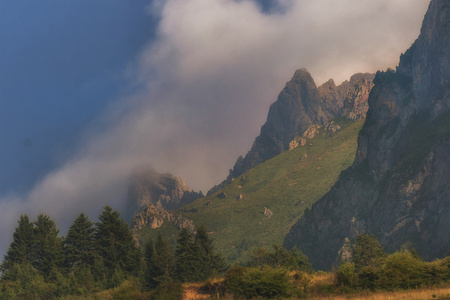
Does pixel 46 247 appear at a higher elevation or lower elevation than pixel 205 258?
higher

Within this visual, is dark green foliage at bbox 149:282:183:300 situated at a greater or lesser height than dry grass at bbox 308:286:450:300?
greater

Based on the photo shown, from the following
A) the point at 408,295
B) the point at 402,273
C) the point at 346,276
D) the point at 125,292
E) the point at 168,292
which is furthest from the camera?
the point at 125,292

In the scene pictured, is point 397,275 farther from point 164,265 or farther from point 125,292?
point 164,265

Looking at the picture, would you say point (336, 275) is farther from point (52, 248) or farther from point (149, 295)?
A: point (52, 248)

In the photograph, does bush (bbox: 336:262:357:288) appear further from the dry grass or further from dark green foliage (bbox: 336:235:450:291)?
the dry grass

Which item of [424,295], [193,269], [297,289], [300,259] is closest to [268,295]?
[297,289]

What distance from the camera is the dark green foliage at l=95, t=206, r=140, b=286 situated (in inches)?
3873

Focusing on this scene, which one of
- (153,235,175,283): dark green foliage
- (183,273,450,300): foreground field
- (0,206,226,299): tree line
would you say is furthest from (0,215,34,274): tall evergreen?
(183,273,450,300): foreground field

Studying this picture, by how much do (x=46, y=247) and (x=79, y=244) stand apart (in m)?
6.66

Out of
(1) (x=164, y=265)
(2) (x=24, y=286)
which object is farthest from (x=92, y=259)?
(1) (x=164, y=265)

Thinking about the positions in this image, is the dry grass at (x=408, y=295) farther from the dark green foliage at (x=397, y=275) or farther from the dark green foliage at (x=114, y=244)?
the dark green foliage at (x=114, y=244)

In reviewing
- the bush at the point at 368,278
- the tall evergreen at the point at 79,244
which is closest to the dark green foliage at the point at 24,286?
the tall evergreen at the point at 79,244

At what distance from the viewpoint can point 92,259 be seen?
97.8m

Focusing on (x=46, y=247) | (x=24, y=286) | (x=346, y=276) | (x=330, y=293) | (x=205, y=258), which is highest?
(x=46, y=247)
